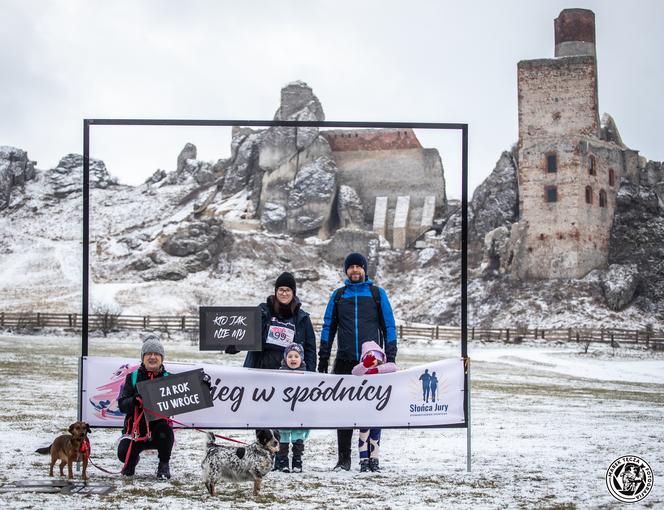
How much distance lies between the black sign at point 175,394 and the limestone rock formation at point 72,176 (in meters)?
77.6

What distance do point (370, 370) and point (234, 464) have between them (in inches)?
61.1

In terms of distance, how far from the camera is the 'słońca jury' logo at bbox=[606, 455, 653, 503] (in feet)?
20.6

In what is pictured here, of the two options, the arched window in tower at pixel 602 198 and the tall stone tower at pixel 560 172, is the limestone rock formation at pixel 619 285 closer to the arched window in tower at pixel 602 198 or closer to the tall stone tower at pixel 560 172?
the tall stone tower at pixel 560 172

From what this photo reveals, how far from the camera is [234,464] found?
6340mm

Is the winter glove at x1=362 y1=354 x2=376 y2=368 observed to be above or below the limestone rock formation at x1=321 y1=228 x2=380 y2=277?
below

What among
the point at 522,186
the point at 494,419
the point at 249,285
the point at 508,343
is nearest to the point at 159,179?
the point at 249,285

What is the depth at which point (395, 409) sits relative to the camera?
7.46 meters

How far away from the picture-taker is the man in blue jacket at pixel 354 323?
290 inches

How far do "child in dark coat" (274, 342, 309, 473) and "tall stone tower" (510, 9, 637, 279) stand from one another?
40.3 m

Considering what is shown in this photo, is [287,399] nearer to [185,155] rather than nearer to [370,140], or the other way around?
[370,140]

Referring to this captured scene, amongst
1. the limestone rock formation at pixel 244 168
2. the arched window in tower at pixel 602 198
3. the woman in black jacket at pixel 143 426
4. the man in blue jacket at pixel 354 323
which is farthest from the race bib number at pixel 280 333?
the limestone rock formation at pixel 244 168

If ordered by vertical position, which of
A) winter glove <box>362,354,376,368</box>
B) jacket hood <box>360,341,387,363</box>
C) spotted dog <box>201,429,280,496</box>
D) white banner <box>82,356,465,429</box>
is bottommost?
spotted dog <box>201,429,280,496</box>

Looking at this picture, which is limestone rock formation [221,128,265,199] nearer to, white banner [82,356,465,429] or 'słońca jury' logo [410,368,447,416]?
white banner [82,356,465,429]

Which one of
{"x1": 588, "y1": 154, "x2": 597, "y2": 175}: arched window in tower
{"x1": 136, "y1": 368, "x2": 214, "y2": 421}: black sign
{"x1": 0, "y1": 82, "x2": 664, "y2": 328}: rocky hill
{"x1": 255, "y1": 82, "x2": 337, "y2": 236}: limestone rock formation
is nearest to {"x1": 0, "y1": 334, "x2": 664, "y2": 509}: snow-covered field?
{"x1": 136, "y1": 368, "x2": 214, "y2": 421}: black sign
